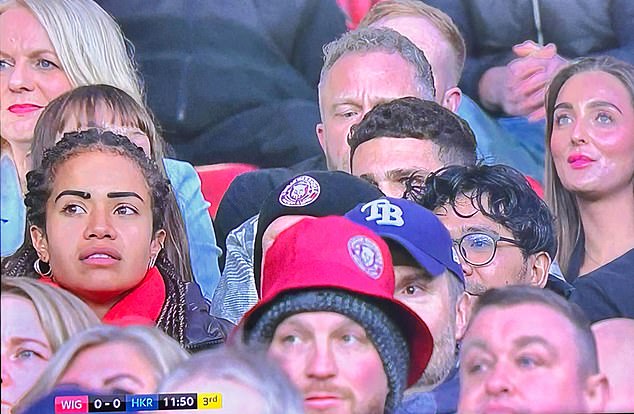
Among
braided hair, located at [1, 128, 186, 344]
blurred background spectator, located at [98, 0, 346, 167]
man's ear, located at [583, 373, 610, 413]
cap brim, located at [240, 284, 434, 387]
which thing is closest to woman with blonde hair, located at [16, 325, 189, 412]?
braided hair, located at [1, 128, 186, 344]

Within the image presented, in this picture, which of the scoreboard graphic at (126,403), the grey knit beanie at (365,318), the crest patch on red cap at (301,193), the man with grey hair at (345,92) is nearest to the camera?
the grey knit beanie at (365,318)

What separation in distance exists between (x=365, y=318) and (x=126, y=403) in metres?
0.71

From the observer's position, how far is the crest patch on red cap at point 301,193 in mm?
3624

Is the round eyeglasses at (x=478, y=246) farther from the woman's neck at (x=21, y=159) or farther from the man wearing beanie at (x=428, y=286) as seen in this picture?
the woman's neck at (x=21, y=159)

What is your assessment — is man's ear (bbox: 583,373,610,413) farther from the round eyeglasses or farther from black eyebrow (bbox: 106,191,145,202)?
black eyebrow (bbox: 106,191,145,202)

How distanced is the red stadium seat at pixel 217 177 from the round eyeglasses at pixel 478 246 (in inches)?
25.7

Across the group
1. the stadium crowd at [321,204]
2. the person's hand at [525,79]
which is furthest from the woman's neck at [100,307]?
the person's hand at [525,79]

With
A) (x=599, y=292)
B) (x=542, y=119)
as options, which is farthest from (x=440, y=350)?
(x=542, y=119)

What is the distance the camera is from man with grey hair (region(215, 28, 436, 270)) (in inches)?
148

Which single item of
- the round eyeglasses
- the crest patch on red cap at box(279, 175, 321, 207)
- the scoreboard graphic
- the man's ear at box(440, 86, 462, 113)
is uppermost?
the man's ear at box(440, 86, 462, 113)

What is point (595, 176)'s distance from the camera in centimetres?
377

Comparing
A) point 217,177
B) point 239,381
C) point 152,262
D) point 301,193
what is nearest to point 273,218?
point 301,193

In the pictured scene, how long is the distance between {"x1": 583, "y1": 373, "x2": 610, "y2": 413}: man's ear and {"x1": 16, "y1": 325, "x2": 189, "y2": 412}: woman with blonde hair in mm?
1124

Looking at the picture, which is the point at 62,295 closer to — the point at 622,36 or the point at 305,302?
the point at 305,302
